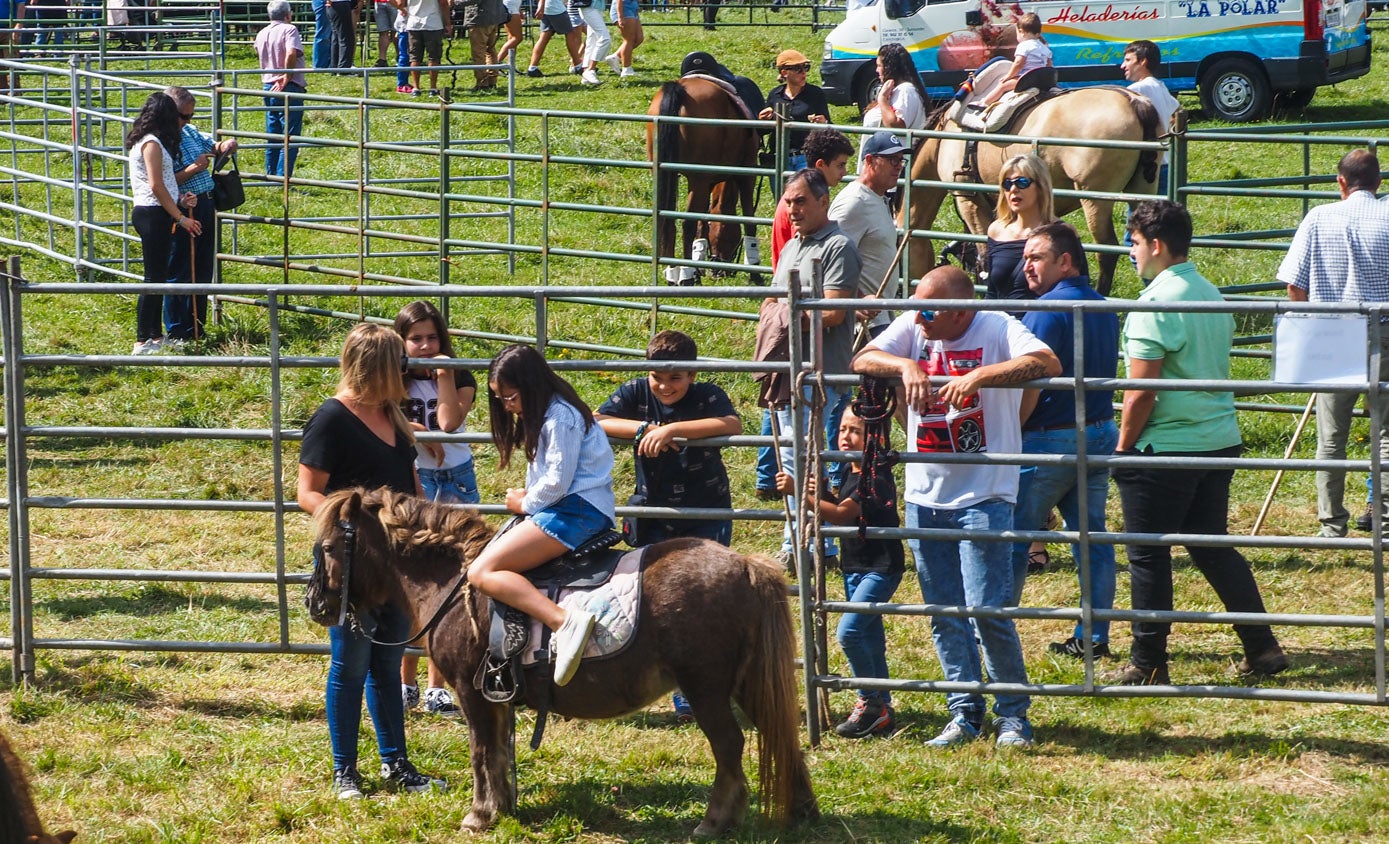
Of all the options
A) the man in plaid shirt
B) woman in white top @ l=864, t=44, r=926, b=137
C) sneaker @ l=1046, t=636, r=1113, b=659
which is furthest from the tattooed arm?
woman in white top @ l=864, t=44, r=926, b=137

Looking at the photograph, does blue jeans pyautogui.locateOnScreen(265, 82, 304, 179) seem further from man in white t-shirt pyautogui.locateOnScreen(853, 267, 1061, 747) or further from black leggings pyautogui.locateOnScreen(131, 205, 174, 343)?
man in white t-shirt pyautogui.locateOnScreen(853, 267, 1061, 747)

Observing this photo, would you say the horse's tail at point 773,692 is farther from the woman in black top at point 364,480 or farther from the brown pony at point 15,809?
the brown pony at point 15,809

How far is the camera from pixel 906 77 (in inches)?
464

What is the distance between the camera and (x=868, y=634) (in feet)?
18.8

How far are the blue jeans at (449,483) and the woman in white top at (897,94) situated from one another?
6.25 m

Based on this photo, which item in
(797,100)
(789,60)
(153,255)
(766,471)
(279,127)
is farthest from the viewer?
(279,127)

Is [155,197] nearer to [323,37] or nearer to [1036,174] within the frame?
[1036,174]

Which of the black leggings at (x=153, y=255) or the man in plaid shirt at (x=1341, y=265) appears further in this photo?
the black leggings at (x=153, y=255)

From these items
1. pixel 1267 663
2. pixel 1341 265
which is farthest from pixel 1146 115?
pixel 1267 663

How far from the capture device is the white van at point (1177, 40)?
1702 centimetres

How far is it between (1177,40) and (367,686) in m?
14.8

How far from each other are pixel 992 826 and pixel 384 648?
213cm

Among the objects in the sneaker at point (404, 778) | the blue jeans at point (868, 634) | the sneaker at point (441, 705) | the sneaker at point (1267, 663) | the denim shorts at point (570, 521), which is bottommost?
the sneaker at point (404, 778)

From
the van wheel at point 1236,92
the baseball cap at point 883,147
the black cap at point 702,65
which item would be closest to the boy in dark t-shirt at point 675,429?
the baseball cap at point 883,147
